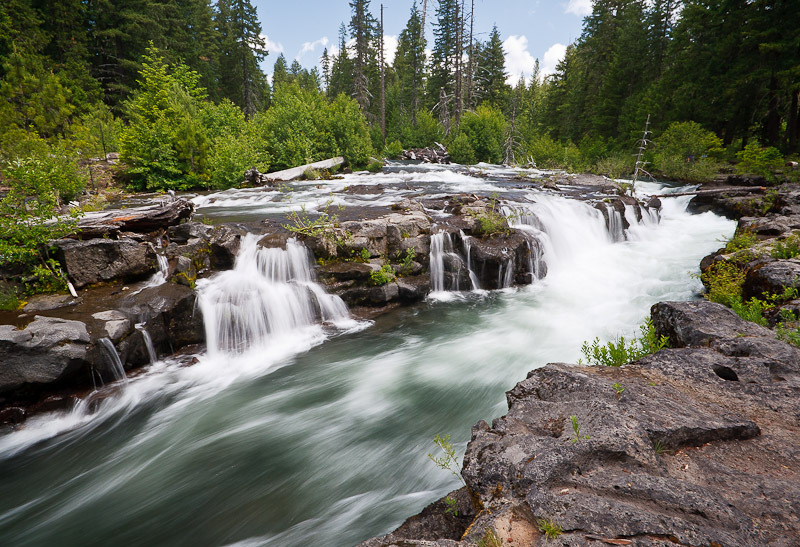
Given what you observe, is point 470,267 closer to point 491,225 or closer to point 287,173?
point 491,225

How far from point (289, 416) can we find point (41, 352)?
3455mm

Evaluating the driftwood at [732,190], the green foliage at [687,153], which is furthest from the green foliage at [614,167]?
the driftwood at [732,190]

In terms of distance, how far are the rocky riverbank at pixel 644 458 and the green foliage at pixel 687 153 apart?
2252cm

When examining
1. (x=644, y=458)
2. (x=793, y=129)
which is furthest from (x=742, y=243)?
(x=793, y=129)

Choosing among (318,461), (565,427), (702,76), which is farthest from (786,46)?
(318,461)

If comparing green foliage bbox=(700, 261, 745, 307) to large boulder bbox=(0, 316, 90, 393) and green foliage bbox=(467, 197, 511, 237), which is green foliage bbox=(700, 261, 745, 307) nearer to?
green foliage bbox=(467, 197, 511, 237)

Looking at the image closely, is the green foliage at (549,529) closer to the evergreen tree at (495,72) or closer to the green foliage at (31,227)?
the green foliage at (31,227)

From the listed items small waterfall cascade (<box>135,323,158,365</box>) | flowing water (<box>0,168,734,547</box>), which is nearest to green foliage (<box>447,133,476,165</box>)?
flowing water (<box>0,168,734,547</box>)

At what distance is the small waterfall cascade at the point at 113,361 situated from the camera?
18.2 feet

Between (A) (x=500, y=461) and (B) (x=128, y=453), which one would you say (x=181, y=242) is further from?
(A) (x=500, y=461)

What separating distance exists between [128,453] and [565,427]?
5.52 meters

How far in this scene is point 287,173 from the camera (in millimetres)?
18172

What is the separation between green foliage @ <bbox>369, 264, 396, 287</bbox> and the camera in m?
8.54

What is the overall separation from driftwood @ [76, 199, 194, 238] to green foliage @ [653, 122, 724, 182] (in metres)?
24.9
